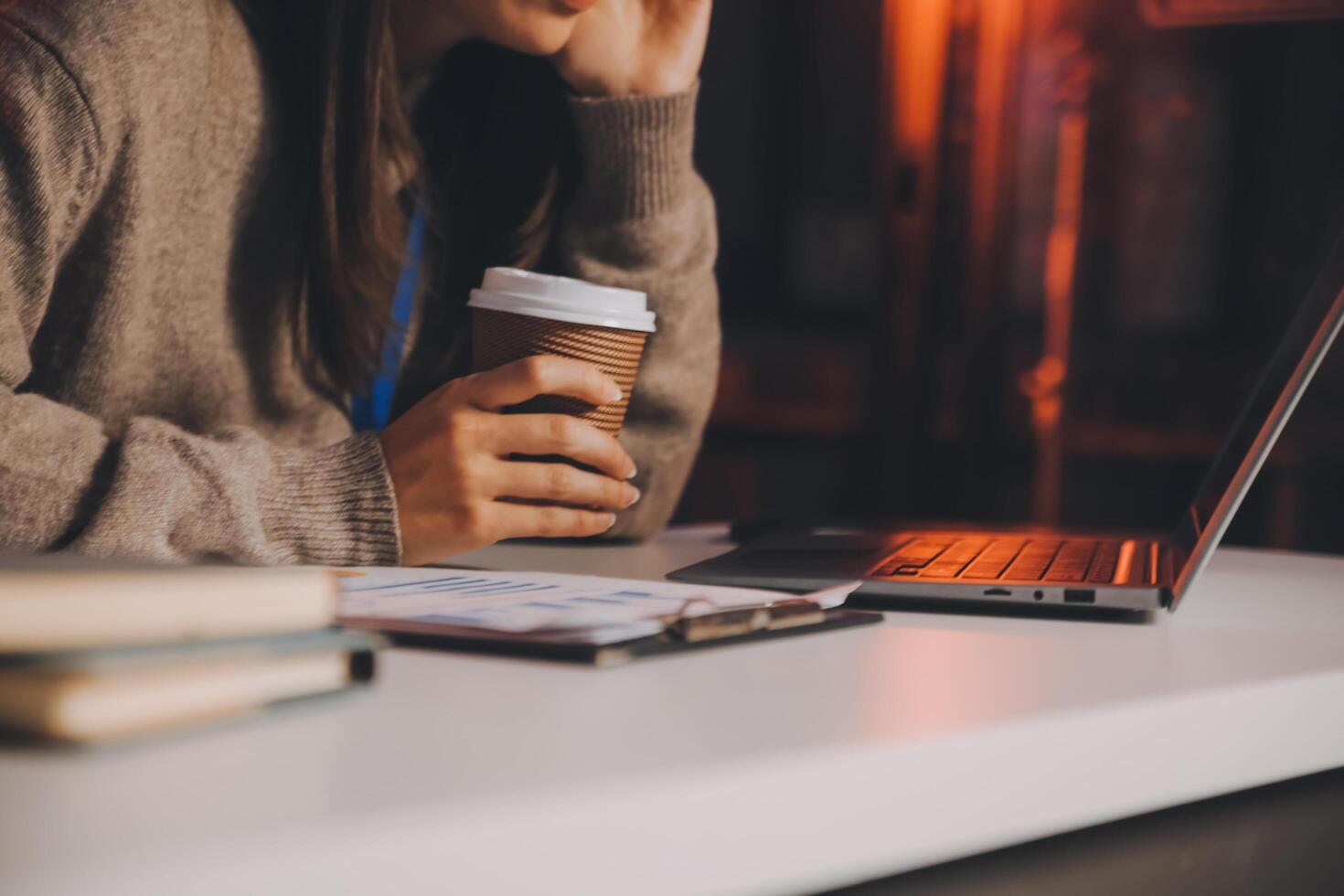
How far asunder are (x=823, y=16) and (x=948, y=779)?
3717mm

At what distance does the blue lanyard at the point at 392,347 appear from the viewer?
1204mm

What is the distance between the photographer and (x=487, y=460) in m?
0.86

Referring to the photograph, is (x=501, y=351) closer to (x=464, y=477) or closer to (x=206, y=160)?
(x=464, y=477)

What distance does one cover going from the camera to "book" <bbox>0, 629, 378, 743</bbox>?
0.34 metres

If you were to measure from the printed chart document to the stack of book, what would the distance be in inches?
5.6

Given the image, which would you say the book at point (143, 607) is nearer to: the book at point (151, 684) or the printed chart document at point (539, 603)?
the book at point (151, 684)

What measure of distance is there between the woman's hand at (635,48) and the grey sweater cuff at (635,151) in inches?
1.0

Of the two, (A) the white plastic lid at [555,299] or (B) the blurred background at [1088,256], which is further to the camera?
(B) the blurred background at [1088,256]

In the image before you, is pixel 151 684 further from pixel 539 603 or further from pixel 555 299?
pixel 555 299

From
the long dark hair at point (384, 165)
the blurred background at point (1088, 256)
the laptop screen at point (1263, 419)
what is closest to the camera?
the laptop screen at point (1263, 419)

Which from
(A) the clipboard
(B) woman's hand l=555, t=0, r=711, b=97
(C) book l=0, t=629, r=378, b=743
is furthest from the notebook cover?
(B) woman's hand l=555, t=0, r=711, b=97

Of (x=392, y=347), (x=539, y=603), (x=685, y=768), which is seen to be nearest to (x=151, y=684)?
(x=685, y=768)

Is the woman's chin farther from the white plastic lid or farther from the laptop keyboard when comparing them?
the laptop keyboard

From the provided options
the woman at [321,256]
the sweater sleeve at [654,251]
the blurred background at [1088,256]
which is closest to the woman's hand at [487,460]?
the woman at [321,256]
